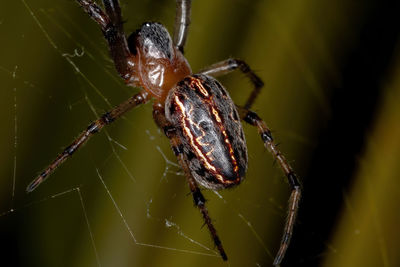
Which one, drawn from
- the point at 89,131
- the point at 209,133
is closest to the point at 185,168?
the point at 209,133

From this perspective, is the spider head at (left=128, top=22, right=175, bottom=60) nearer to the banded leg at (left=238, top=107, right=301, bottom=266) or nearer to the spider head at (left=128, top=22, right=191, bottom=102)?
the spider head at (left=128, top=22, right=191, bottom=102)

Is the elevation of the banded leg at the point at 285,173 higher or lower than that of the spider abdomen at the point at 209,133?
lower

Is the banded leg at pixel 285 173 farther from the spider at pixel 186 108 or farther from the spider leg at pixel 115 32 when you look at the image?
the spider leg at pixel 115 32

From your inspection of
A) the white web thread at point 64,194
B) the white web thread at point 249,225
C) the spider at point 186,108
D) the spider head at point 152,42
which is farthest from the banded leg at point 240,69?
the white web thread at point 64,194

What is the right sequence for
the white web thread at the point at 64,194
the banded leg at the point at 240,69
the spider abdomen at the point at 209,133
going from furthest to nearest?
the banded leg at the point at 240,69
the spider abdomen at the point at 209,133
the white web thread at the point at 64,194

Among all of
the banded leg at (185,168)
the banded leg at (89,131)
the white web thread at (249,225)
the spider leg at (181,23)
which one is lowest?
the white web thread at (249,225)

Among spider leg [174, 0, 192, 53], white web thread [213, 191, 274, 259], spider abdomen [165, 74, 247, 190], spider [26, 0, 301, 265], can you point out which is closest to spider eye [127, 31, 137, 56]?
spider [26, 0, 301, 265]

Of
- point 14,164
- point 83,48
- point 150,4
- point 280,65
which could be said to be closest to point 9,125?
point 14,164
